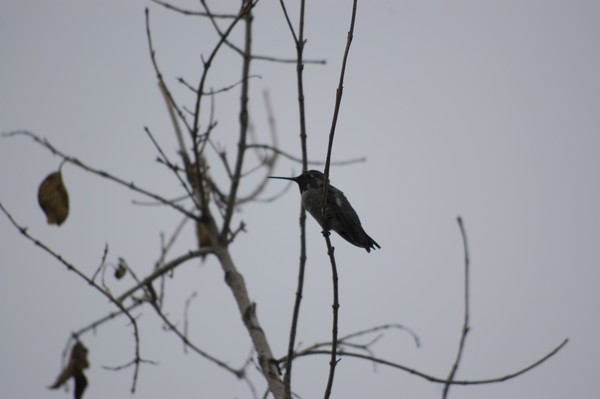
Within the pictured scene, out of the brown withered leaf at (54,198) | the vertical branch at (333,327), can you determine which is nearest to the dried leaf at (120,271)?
the brown withered leaf at (54,198)

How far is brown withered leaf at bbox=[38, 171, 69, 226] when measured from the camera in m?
4.32

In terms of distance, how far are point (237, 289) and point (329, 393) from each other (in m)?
1.54

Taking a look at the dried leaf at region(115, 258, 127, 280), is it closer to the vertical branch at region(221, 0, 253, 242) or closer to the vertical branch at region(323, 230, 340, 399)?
the vertical branch at region(221, 0, 253, 242)

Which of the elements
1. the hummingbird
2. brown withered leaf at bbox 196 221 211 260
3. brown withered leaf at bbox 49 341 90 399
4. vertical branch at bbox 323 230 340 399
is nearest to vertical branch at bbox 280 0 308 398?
vertical branch at bbox 323 230 340 399

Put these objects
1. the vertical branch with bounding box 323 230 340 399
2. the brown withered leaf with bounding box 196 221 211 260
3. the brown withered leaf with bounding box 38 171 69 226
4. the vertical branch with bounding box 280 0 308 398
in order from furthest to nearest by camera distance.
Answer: the brown withered leaf with bounding box 196 221 211 260
the brown withered leaf with bounding box 38 171 69 226
the vertical branch with bounding box 280 0 308 398
the vertical branch with bounding box 323 230 340 399

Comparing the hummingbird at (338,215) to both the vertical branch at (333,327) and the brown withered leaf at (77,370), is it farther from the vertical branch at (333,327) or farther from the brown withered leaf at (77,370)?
the brown withered leaf at (77,370)

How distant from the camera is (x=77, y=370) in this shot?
4.15 meters

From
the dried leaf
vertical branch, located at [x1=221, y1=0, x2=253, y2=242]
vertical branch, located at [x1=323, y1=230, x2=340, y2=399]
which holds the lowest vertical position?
vertical branch, located at [x1=323, y1=230, x2=340, y2=399]

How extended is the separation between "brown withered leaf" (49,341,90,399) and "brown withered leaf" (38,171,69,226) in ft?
2.89

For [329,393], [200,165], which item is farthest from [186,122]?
A: [329,393]

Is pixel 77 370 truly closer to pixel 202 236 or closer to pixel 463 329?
pixel 202 236

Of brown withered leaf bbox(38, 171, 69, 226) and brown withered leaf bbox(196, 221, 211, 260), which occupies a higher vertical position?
brown withered leaf bbox(196, 221, 211, 260)

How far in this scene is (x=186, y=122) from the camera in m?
4.07

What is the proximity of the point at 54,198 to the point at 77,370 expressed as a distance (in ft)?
3.92
